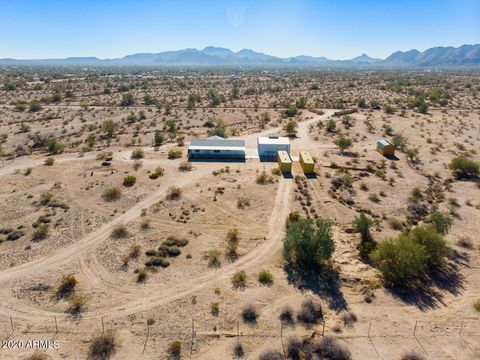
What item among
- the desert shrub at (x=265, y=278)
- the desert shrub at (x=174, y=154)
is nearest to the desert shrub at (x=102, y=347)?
the desert shrub at (x=265, y=278)

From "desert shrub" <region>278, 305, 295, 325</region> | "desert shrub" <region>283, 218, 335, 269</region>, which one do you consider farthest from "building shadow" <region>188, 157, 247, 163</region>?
"desert shrub" <region>278, 305, 295, 325</region>

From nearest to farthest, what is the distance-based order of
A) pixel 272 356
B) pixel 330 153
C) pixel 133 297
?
1. pixel 272 356
2. pixel 133 297
3. pixel 330 153

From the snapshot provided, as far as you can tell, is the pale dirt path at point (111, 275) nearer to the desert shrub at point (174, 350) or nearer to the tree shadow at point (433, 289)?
the desert shrub at point (174, 350)

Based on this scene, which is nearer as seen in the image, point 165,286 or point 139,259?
point 165,286

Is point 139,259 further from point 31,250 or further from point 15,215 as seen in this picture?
point 15,215

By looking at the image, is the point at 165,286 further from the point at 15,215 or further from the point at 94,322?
the point at 15,215

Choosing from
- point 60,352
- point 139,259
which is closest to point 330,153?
point 139,259

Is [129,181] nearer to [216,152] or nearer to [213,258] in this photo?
[216,152]

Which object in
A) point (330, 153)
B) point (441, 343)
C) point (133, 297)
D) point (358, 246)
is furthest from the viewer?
point (330, 153)
